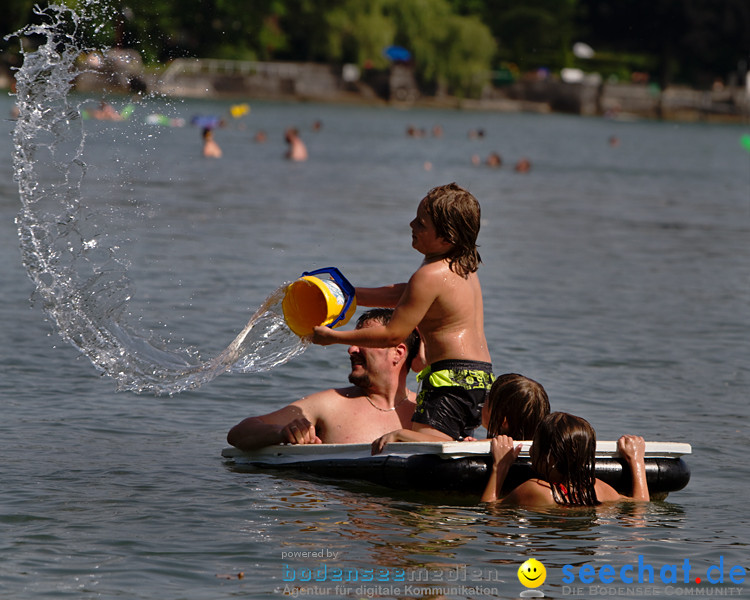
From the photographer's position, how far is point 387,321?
688 centimetres

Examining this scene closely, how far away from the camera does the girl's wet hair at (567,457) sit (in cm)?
646

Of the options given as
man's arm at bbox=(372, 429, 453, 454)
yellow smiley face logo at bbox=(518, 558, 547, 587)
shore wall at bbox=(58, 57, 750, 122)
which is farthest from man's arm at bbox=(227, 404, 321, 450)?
shore wall at bbox=(58, 57, 750, 122)

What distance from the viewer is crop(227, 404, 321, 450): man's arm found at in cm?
746

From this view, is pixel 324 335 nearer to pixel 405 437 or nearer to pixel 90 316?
pixel 405 437

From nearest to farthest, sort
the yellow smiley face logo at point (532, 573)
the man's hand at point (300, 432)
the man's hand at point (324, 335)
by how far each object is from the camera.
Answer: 1. the yellow smiley face logo at point (532, 573)
2. the man's hand at point (324, 335)
3. the man's hand at point (300, 432)

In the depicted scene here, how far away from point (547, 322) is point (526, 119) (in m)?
70.0

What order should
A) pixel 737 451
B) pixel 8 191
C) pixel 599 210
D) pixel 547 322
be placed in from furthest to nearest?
1. pixel 599 210
2. pixel 8 191
3. pixel 547 322
4. pixel 737 451

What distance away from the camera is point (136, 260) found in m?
16.0

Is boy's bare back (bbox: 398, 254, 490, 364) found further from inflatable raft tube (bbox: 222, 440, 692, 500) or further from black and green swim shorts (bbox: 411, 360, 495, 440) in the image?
inflatable raft tube (bbox: 222, 440, 692, 500)

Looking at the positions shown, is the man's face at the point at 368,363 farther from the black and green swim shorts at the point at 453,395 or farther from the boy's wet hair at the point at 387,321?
the black and green swim shorts at the point at 453,395

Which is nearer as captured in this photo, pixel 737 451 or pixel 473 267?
pixel 473 267

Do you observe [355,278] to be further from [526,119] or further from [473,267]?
[526,119]

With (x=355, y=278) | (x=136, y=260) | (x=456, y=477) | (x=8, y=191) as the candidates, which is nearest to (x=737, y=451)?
(x=456, y=477)

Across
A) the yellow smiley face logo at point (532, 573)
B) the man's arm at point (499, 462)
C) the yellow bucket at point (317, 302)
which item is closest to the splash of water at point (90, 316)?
the yellow bucket at point (317, 302)
